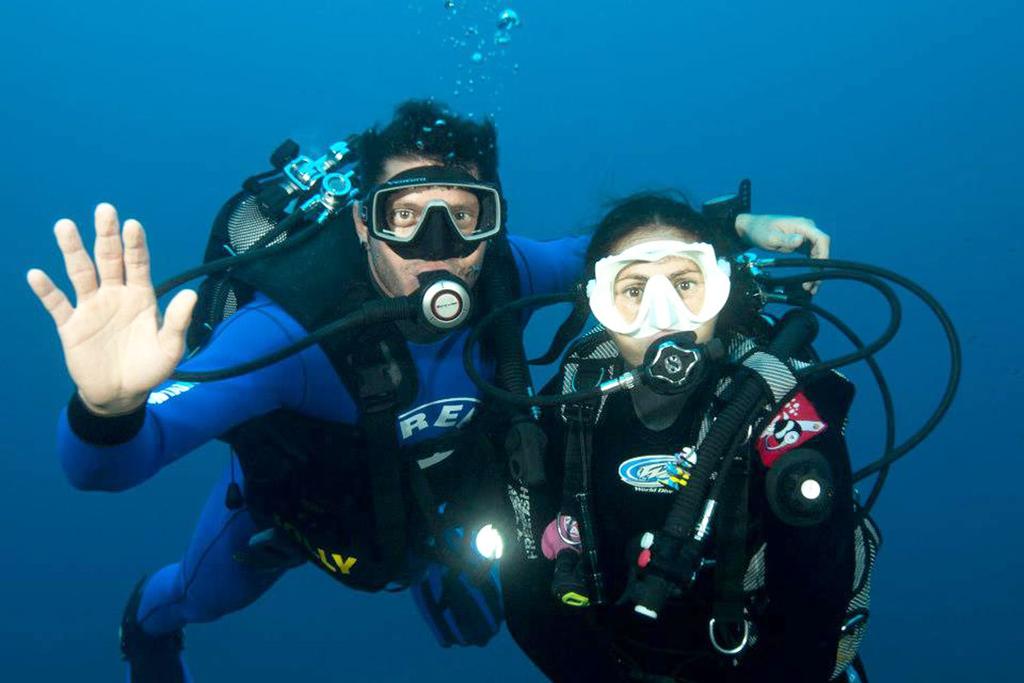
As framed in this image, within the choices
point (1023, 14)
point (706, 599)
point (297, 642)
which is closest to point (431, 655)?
point (297, 642)

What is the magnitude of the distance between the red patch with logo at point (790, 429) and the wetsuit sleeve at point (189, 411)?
191 cm

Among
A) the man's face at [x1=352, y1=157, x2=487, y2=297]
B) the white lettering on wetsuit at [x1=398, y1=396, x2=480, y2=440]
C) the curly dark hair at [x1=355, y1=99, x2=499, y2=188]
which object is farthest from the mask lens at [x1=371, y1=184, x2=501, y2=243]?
the white lettering on wetsuit at [x1=398, y1=396, x2=480, y2=440]

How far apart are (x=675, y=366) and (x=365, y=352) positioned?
1.41 meters

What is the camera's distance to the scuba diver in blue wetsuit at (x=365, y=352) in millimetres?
2623

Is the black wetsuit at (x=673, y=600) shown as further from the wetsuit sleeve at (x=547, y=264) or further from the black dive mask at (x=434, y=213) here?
the wetsuit sleeve at (x=547, y=264)

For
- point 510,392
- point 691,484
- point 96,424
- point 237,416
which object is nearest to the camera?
point 96,424

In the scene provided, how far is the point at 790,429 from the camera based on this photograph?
7.22 feet

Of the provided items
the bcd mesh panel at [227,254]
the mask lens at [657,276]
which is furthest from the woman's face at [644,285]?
the bcd mesh panel at [227,254]

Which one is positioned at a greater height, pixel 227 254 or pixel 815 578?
pixel 227 254

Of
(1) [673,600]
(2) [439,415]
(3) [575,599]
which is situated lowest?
(1) [673,600]

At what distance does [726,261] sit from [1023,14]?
178 feet

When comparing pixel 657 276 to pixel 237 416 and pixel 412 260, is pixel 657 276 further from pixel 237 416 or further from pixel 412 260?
pixel 237 416

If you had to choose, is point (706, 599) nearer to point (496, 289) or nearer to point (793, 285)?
point (793, 285)

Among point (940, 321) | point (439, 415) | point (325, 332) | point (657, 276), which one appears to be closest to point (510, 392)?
point (439, 415)
